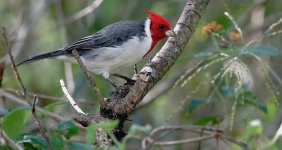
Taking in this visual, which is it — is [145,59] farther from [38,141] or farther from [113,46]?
[38,141]

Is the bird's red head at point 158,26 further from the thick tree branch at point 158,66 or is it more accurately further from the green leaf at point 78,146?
the green leaf at point 78,146

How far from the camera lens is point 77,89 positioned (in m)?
6.10

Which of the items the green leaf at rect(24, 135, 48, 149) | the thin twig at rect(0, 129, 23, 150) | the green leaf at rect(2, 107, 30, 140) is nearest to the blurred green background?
the green leaf at rect(2, 107, 30, 140)

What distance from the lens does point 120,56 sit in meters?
4.62

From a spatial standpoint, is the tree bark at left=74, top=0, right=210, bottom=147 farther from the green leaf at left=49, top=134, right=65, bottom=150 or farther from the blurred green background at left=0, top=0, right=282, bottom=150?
the blurred green background at left=0, top=0, right=282, bottom=150

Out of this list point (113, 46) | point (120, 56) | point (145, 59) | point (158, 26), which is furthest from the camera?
point (145, 59)

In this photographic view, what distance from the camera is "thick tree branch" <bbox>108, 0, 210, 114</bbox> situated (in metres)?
3.31

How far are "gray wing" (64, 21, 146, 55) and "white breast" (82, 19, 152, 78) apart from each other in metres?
0.05

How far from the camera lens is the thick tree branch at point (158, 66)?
3.31 metres

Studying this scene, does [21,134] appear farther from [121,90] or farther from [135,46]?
[135,46]

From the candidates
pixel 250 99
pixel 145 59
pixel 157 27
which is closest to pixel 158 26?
pixel 157 27

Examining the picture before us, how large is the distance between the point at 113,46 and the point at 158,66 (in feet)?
3.49

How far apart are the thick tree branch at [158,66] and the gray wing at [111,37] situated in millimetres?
723

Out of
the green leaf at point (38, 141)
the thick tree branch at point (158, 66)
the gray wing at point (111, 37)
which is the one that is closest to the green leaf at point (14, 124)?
the green leaf at point (38, 141)
